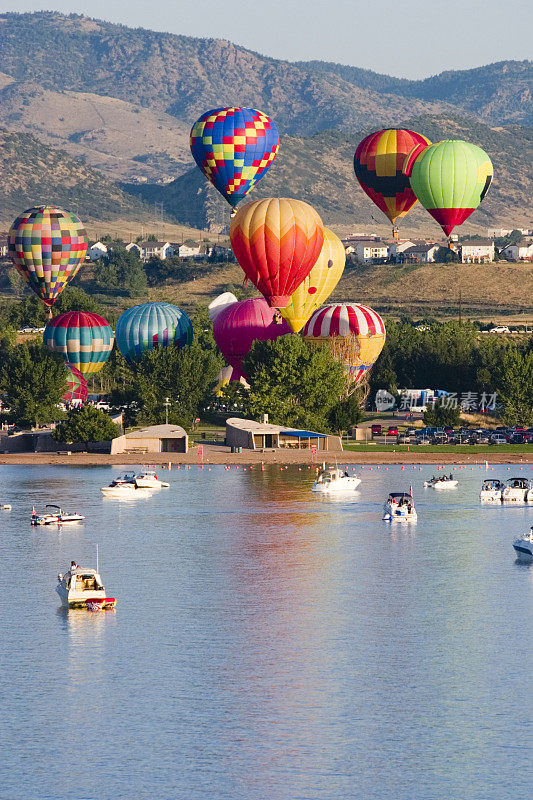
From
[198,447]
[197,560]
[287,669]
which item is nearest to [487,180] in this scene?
[198,447]

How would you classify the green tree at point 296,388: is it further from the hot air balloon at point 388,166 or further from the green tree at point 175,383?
the hot air balloon at point 388,166

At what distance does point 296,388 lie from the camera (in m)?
140

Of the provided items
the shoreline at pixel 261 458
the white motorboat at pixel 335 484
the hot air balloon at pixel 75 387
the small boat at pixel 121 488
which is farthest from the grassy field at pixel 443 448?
the hot air balloon at pixel 75 387

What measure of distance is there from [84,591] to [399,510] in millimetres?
31844

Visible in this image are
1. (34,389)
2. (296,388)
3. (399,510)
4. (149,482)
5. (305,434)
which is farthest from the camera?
(34,389)

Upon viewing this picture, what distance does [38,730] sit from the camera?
2184 inches

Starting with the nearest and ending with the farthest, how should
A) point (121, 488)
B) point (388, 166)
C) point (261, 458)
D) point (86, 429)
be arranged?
1. point (121, 488)
2. point (261, 458)
3. point (86, 429)
4. point (388, 166)

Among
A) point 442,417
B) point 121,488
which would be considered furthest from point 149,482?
point 442,417

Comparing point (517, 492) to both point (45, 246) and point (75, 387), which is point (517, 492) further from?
point (45, 246)

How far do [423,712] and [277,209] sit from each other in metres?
82.9

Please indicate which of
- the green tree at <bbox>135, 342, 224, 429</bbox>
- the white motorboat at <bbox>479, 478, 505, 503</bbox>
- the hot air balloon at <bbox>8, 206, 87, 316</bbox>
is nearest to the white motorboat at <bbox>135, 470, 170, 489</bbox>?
the white motorboat at <bbox>479, 478, 505, 503</bbox>

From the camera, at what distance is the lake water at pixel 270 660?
5172 cm

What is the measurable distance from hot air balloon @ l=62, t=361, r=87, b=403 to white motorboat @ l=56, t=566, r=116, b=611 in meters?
85.4

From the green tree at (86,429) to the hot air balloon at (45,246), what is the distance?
35.5 meters
